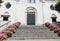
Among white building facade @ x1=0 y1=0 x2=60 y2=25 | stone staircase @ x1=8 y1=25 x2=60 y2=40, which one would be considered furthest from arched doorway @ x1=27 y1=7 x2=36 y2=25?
stone staircase @ x1=8 y1=25 x2=60 y2=40

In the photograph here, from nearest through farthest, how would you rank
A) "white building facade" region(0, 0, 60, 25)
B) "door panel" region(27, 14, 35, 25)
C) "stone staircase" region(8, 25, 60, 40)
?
1. "stone staircase" region(8, 25, 60, 40)
2. "white building facade" region(0, 0, 60, 25)
3. "door panel" region(27, 14, 35, 25)

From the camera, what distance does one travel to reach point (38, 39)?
15.2 meters

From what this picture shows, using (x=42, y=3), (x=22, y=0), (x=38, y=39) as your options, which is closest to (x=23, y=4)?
(x=22, y=0)

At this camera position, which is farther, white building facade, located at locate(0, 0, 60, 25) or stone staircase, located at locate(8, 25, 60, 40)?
white building facade, located at locate(0, 0, 60, 25)

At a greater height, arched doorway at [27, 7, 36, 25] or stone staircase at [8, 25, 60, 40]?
arched doorway at [27, 7, 36, 25]

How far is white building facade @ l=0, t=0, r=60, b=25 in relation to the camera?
116 feet

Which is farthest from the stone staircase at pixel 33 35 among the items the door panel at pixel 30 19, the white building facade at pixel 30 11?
the door panel at pixel 30 19

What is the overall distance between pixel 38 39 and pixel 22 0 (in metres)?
22.0

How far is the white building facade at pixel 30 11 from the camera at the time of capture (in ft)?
116

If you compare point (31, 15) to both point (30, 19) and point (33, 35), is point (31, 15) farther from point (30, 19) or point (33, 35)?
point (33, 35)

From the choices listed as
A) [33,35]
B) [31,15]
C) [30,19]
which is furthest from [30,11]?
[33,35]

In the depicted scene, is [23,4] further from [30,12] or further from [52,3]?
[52,3]

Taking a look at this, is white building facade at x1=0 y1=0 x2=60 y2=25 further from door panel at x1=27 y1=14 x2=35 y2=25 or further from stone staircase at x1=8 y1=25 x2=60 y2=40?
stone staircase at x1=8 y1=25 x2=60 y2=40

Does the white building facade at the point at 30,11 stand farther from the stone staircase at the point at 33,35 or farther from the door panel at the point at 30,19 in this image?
the stone staircase at the point at 33,35
